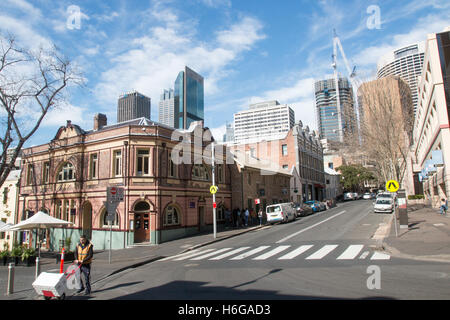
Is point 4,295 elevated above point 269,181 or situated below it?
below

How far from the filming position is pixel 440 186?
29.0 m

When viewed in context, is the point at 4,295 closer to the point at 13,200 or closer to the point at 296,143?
the point at 13,200

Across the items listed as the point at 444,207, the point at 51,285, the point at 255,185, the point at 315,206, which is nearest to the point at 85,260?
the point at 51,285

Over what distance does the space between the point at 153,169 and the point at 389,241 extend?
1546 centimetres

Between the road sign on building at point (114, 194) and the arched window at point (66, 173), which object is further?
the arched window at point (66, 173)

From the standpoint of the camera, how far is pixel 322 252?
44.2ft

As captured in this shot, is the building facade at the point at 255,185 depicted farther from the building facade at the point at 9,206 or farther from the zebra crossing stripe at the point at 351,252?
the building facade at the point at 9,206

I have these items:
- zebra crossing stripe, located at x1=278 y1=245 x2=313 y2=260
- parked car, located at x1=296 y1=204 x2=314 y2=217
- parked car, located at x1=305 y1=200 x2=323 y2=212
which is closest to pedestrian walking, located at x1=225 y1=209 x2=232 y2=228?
parked car, located at x1=296 y1=204 x2=314 y2=217

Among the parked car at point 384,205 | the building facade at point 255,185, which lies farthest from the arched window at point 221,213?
the parked car at point 384,205

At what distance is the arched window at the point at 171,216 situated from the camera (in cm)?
2272

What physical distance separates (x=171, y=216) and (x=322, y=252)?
1290 cm
